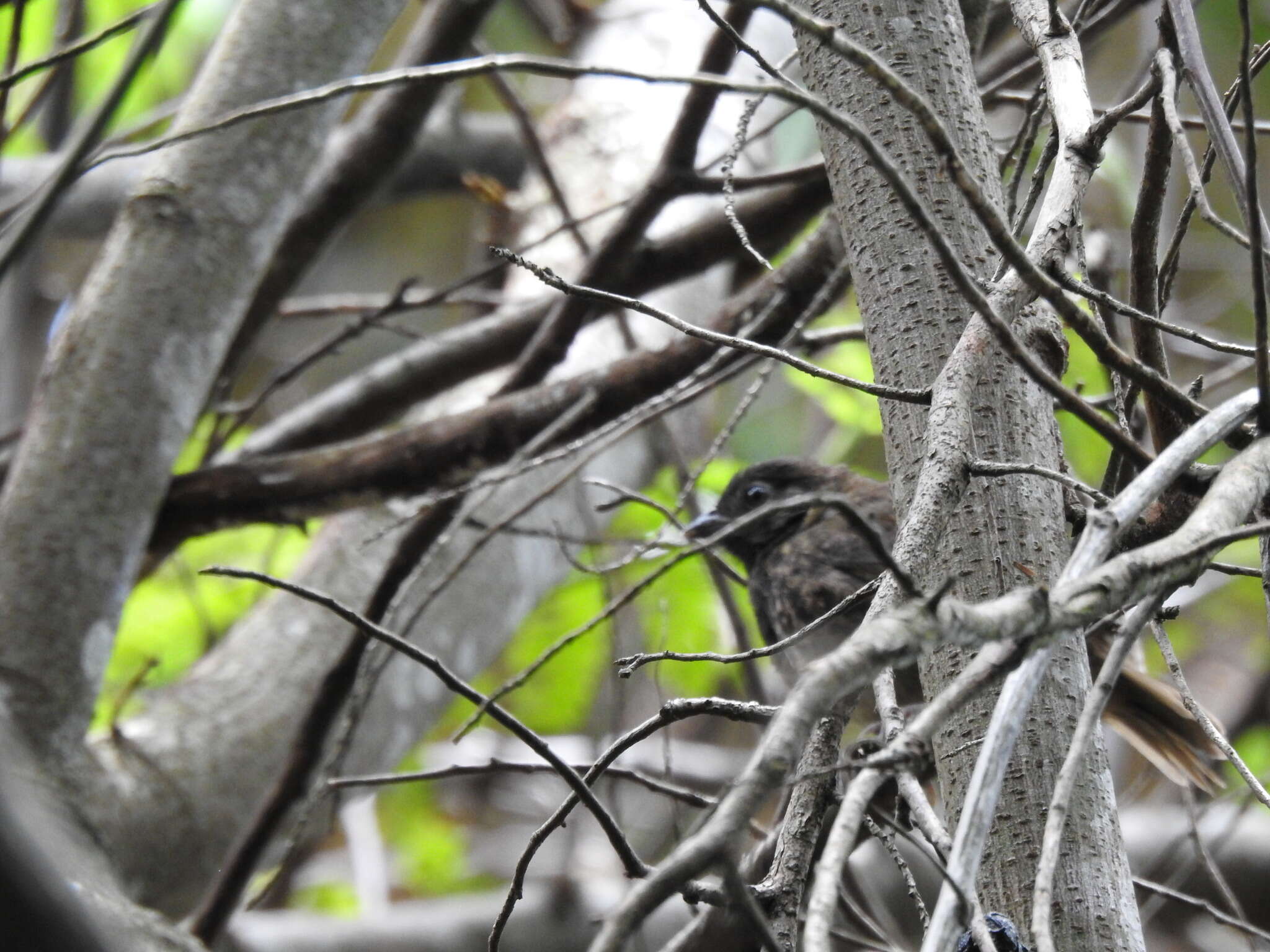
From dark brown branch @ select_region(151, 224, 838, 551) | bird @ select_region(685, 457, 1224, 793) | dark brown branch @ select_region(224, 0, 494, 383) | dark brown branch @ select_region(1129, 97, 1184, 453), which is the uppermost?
dark brown branch @ select_region(224, 0, 494, 383)

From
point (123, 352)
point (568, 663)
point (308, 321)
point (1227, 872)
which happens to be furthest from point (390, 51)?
point (1227, 872)

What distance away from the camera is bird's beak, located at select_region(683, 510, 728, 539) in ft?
11.5

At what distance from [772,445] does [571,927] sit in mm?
4787

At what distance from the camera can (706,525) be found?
140 inches

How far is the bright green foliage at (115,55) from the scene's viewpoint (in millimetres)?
5918

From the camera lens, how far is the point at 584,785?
3.61 ft

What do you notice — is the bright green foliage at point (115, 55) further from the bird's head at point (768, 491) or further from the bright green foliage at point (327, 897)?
the bright green foliage at point (327, 897)

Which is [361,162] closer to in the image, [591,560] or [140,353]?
[140,353]

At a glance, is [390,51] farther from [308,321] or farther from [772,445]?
[772,445]

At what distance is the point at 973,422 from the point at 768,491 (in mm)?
2256

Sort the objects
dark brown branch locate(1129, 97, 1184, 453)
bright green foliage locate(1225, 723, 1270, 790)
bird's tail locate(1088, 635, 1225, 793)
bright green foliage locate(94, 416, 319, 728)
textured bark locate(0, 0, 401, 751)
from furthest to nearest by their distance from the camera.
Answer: bright green foliage locate(1225, 723, 1270, 790) → bright green foliage locate(94, 416, 319, 728) → bird's tail locate(1088, 635, 1225, 793) → textured bark locate(0, 0, 401, 751) → dark brown branch locate(1129, 97, 1184, 453)

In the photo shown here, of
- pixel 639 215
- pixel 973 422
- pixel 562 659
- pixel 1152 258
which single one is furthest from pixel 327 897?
pixel 1152 258

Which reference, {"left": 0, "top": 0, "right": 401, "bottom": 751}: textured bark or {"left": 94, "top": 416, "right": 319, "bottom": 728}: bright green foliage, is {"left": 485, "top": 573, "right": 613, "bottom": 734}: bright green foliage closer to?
{"left": 94, "top": 416, "right": 319, "bottom": 728}: bright green foliage

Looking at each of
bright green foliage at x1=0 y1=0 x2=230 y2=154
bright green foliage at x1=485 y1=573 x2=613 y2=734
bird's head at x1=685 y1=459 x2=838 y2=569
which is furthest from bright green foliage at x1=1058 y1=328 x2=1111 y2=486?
bright green foliage at x1=0 y1=0 x2=230 y2=154
